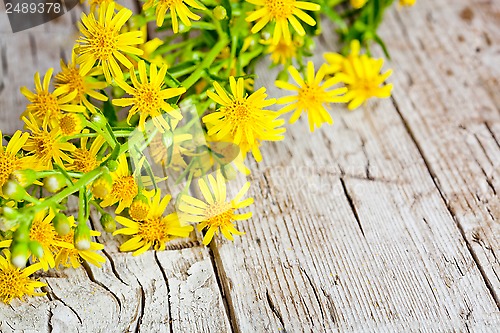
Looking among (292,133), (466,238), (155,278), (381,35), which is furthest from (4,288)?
(381,35)

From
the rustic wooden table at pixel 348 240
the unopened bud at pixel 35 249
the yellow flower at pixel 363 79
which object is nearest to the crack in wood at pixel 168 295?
the rustic wooden table at pixel 348 240

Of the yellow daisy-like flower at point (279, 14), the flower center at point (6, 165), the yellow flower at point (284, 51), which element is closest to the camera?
the flower center at point (6, 165)

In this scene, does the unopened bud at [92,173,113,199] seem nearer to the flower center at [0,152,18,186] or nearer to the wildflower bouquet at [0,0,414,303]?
the wildflower bouquet at [0,0,414,303]

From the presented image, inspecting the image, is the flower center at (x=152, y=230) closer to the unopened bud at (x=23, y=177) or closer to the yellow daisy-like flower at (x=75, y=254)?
the yellow daisy-like flower at (x=75, y=254)

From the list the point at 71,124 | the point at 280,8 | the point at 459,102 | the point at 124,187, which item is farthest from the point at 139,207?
the point at 459,102

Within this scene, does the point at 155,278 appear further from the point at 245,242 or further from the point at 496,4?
the point at 496,4
